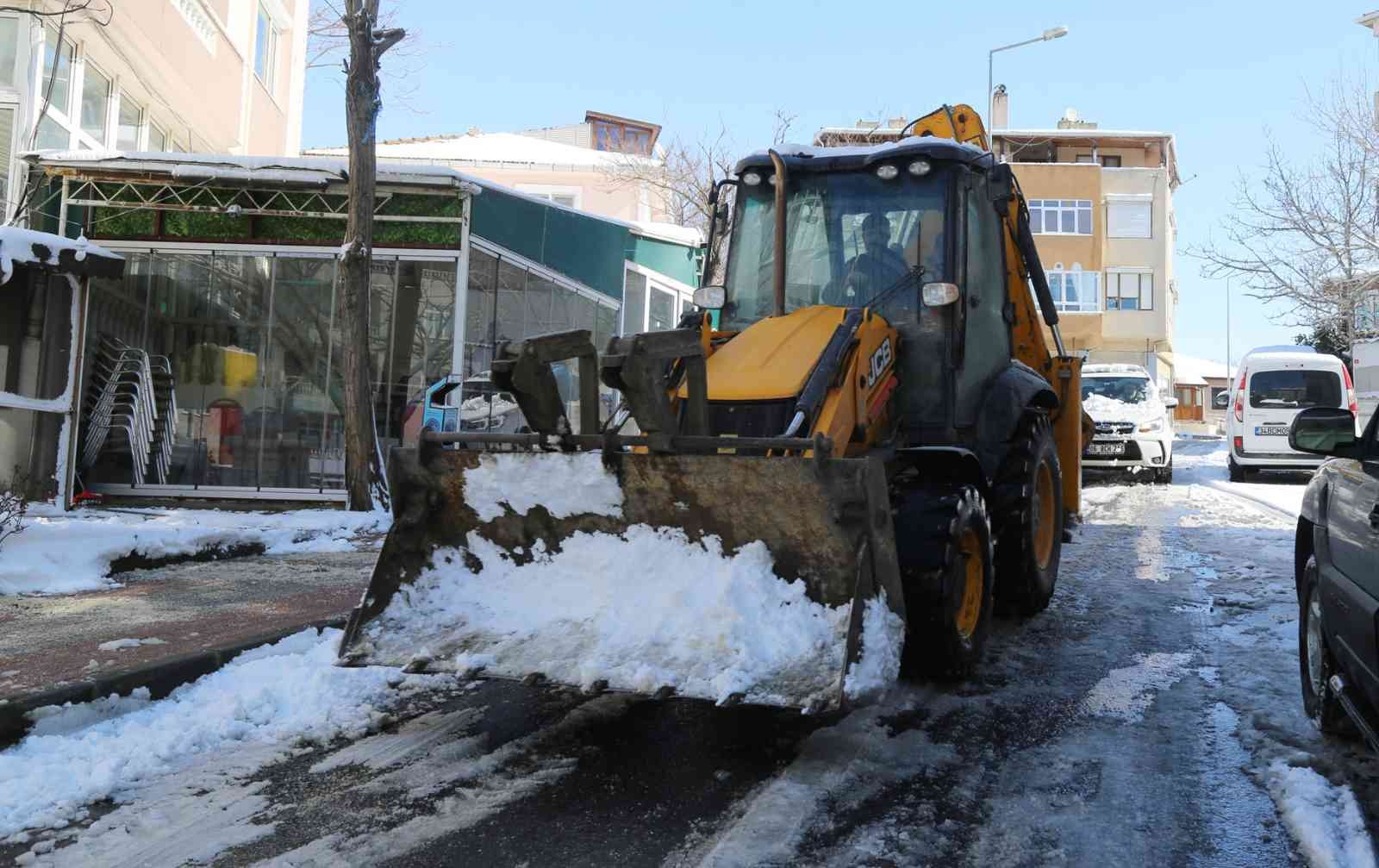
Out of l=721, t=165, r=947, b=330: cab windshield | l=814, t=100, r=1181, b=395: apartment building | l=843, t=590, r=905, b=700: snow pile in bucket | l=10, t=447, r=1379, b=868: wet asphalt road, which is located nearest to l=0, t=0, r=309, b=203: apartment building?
l=721, t=165, r=947, b=330: cab windshield

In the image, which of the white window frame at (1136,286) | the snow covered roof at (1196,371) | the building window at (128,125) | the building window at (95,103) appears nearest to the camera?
the building window at (95,103)

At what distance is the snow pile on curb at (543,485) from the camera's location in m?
4.40

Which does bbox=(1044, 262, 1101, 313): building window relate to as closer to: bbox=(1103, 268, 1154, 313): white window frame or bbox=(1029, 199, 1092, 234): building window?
bbox=(1029, 199, 1092, 234): building window

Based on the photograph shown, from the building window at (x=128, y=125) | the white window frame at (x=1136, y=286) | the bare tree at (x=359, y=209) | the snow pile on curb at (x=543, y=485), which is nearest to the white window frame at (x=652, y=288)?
the bare tree at (x=359, y=209)

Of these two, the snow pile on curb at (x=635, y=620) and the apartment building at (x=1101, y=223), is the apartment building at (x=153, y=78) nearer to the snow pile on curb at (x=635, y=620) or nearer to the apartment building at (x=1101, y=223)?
the snow pile on curb at (x=635, y=620)

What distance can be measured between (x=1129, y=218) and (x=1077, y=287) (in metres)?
5.01

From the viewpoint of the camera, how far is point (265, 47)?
21.1m

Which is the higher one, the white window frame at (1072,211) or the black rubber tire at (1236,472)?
the white window frame at (1072,211)

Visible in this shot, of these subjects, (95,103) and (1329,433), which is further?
(95,103)

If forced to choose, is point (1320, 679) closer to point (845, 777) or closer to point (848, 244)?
point (845, 777)

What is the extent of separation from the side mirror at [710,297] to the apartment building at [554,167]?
2321 centimetres

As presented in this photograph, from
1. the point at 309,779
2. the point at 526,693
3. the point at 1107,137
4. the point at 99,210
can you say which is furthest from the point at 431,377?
the point at 1107,137

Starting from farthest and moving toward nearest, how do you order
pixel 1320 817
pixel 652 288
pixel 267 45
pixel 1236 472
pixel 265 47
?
pixel 267 45 < pixel 265 47 < pixel 652 288 < pixel 1236 472 < pixel 1320 817

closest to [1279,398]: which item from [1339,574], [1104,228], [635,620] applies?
[1339,574]
